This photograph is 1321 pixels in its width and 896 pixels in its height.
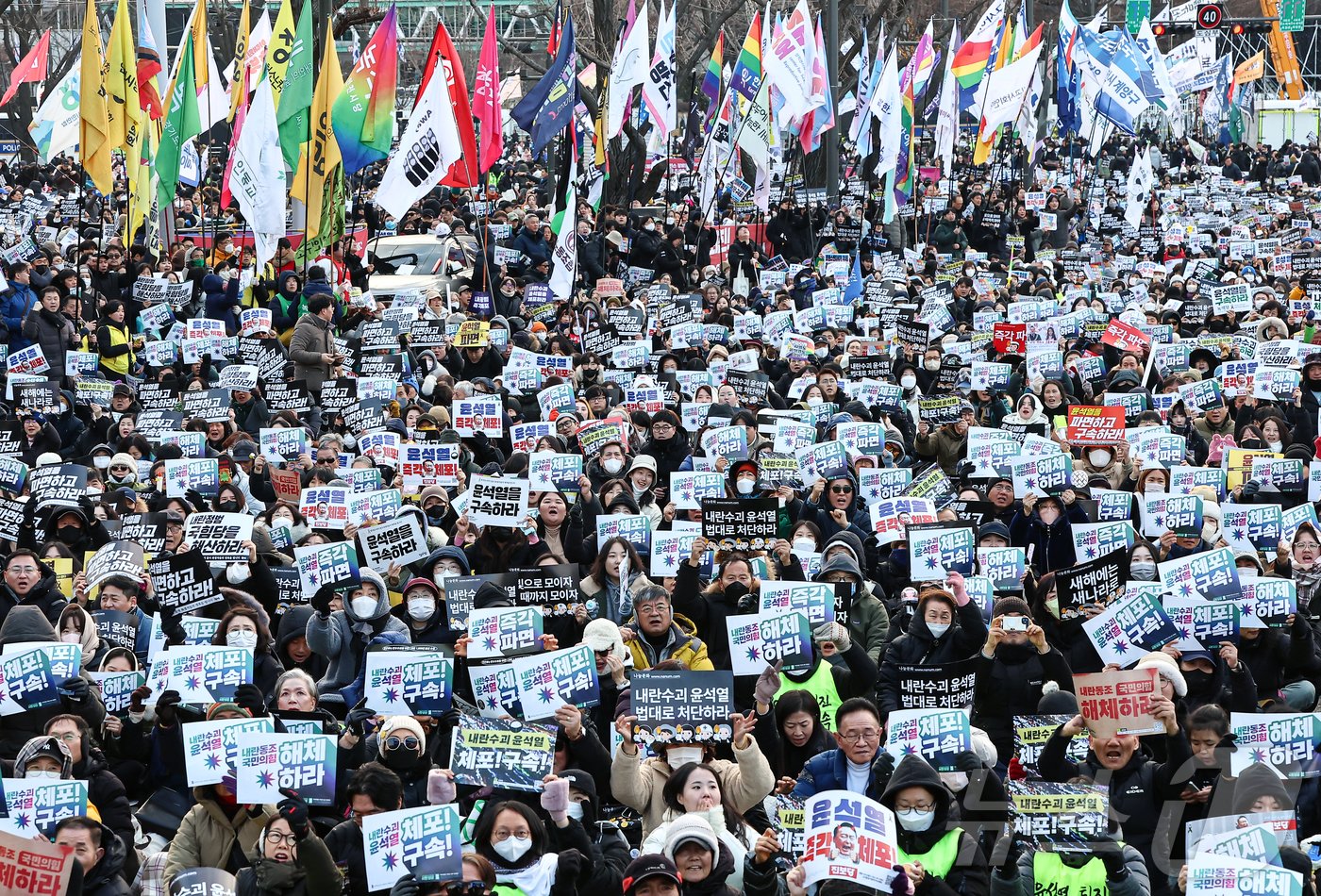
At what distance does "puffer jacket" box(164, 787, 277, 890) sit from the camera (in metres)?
7.50

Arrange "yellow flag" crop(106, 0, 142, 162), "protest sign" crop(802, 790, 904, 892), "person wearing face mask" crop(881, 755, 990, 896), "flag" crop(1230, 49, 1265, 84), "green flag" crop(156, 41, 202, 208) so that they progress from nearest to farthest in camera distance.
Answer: "protest sign" crop(802, 790, 904, 892) → "person wearing face mask" crop(881, 755, 990, 896) → "yellow flag" crop(106, 0, 142, 162) → "green flag" crop(156, 41, 202, 208) → "flag" crop(1230, 49, 1265, 84)

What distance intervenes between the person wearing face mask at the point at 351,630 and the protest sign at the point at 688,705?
7.16 ft

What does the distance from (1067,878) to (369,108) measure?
627 inches

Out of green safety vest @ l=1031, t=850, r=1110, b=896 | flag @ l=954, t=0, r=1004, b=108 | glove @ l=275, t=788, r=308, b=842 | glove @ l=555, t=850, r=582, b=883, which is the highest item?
flag @ l=954, t=0, r=1004, b=108

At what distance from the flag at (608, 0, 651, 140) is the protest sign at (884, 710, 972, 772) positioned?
1814 cm

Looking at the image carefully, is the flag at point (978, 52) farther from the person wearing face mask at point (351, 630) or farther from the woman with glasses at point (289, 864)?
the woman with glasses at point (289, 864)

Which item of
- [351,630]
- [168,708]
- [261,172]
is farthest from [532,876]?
[261,172]

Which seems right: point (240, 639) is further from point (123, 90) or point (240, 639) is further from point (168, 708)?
point (123, 90)

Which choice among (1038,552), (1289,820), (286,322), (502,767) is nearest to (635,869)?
(502,767)

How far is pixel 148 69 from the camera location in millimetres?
22344

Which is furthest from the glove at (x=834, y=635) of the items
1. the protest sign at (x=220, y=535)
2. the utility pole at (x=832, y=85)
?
the utility pole at (x=832, y=85)

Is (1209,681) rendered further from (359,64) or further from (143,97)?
(143,97)

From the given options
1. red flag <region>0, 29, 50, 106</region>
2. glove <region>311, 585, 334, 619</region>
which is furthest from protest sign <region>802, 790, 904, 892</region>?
red flag <region>0, 29, 50, 106</region>

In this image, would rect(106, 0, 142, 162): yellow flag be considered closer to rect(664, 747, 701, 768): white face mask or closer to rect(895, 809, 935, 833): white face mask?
rect(664, 747, 701, 768): white face mask
